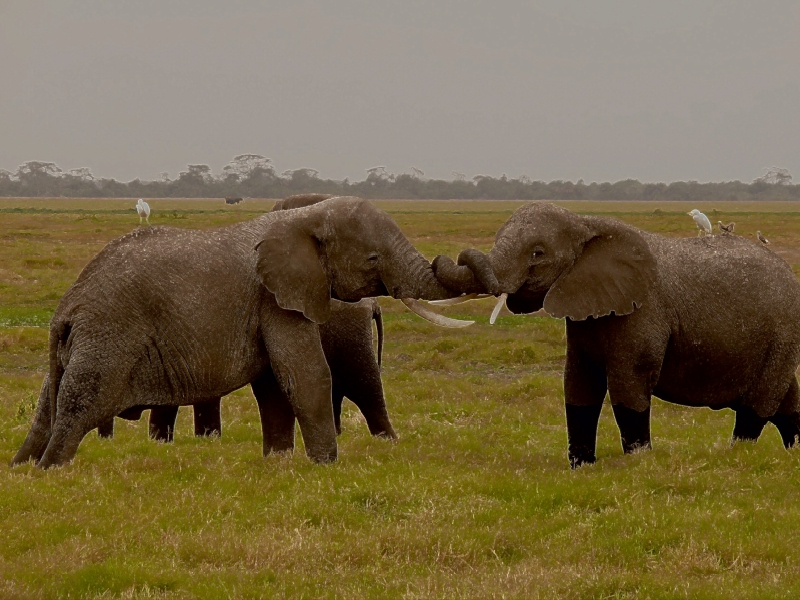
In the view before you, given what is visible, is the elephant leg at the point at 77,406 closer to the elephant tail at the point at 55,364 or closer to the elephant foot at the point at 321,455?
the elephant tail at the point at 55,364

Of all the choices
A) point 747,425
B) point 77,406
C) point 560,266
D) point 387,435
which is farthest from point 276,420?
point 747,425

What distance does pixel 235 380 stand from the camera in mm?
11273

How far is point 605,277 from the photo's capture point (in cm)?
1127

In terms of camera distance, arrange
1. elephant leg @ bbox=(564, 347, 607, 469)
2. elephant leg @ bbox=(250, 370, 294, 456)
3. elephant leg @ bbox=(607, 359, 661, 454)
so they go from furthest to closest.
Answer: elephant leg @ bbox=(250, 370, 294, 456) → elephant leg @ bbox=(564, 347, 607, 469) → elephant leg @ bbox=(607, 359, 661, 454)

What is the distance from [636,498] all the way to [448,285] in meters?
2.90

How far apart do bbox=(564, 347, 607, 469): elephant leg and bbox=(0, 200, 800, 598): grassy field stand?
33 centimetres

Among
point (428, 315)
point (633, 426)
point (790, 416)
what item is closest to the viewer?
point (428, 315)

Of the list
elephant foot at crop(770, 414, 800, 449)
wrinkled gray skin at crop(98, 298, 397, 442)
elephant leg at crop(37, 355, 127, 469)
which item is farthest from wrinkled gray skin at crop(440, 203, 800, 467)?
elephant leg at crop(37, 355, 127, 469)

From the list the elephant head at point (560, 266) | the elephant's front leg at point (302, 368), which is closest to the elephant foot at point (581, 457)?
the elephant head at point (560, 266)

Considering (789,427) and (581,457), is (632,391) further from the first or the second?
(789,427)

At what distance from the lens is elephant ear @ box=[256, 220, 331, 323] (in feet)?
36.3

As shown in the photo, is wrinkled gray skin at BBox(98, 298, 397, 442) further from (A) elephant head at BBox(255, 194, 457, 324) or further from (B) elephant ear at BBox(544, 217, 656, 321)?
(B) elephant ear at BBox(544, 217, 656, 321)

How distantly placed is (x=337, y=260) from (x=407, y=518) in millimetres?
3240

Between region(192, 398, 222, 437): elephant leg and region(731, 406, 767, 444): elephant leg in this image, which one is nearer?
region(731, 406, 767, 444): elephant leg
